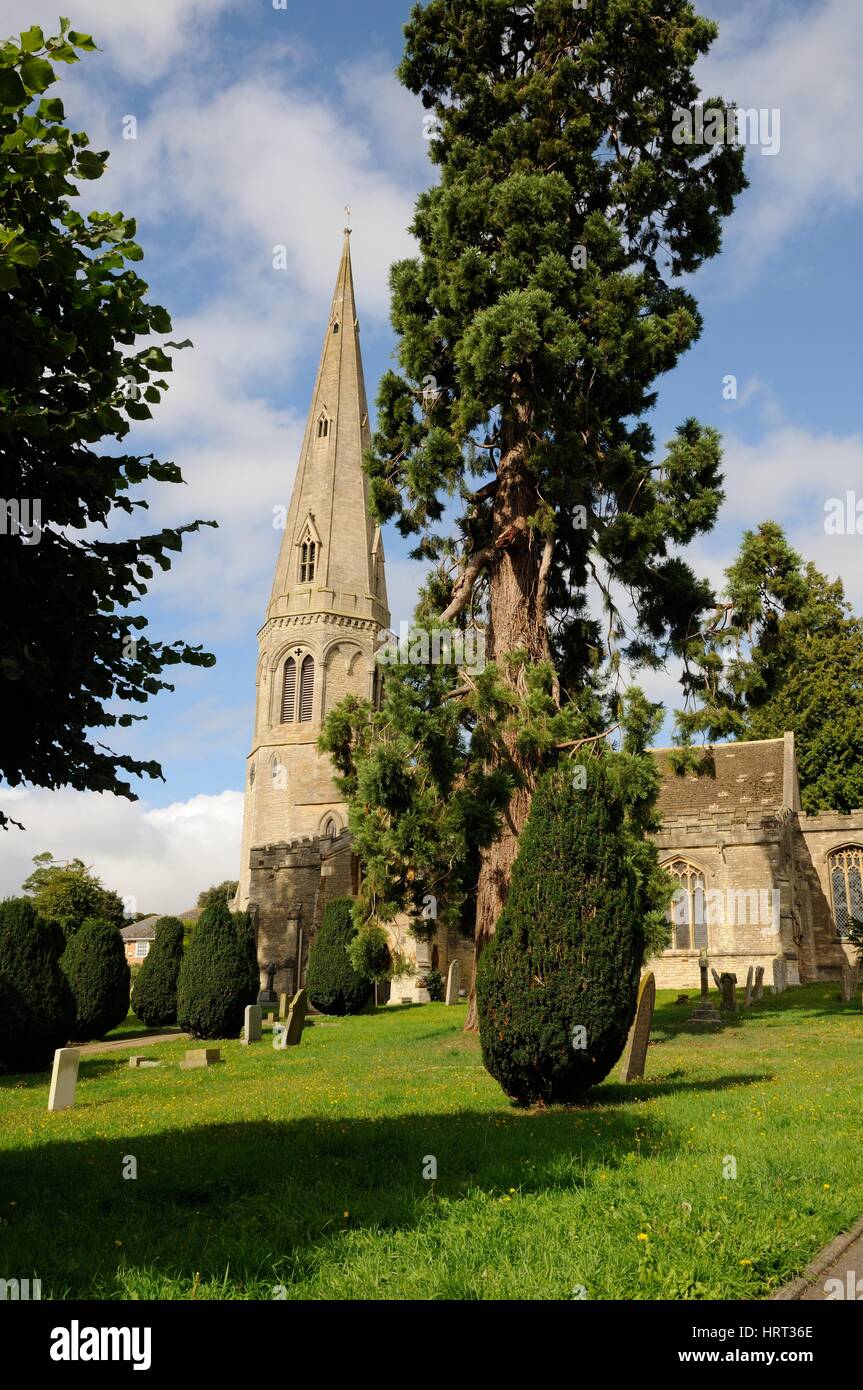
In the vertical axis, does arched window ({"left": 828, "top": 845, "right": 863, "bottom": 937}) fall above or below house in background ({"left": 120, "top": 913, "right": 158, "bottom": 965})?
above

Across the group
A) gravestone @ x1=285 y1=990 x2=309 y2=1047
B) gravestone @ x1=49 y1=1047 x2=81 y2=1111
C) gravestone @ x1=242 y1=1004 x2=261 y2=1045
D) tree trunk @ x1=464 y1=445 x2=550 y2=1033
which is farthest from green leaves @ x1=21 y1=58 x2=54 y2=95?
gravestone @ x1=242 y1=1004 x2=261 y2=1045

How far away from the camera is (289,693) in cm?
5238


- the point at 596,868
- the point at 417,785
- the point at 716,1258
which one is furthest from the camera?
the point at 417,785

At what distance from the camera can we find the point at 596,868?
9.70m

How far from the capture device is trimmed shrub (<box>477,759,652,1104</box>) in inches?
357

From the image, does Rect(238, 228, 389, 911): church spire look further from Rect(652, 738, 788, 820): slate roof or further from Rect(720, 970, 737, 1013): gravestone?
Rect(720, 970, 737, 1013): gravestone

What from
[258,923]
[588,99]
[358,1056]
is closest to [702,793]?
[258,923]

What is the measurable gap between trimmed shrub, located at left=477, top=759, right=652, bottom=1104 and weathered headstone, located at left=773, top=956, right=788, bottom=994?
63.7ft

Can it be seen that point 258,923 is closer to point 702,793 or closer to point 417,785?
point 702,793

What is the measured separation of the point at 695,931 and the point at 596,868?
23037 millimetres

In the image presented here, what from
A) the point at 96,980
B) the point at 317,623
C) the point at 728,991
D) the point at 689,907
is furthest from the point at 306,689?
the point at 728,991

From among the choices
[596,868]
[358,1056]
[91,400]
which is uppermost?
[91,400]

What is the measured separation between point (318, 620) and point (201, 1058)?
3843 cm
